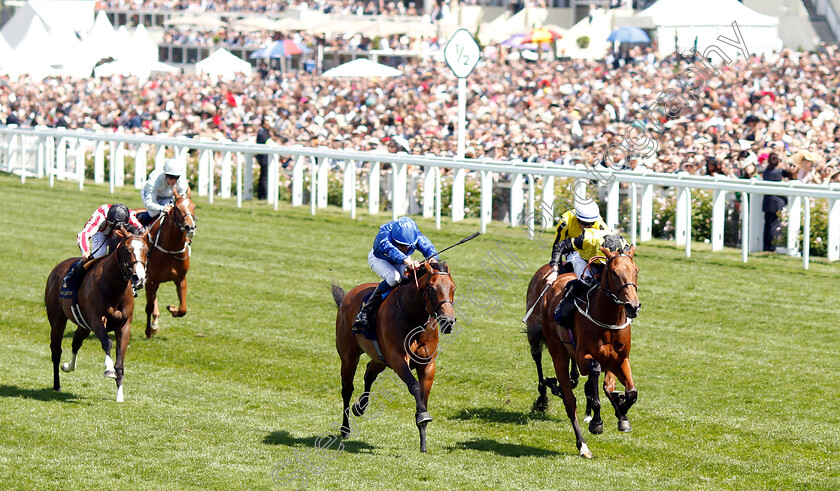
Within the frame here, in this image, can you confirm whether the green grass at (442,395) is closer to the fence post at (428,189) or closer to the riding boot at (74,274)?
the riding boot at (74,274)

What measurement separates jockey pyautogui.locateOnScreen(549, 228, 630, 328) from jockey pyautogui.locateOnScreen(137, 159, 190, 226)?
13.5ft

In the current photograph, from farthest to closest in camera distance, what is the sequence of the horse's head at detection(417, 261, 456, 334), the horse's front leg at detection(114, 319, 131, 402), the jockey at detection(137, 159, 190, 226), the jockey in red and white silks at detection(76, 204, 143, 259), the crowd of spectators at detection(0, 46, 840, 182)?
the crowd of spectators at detection(0, 46, 840, 182) → the jockey at detection(137, 159, 190, 226) → the jockey in red and white silks at detection(76, 204, 143, 259) → the horse's front leg at detection(114, 319, 131, 402) → the horse's head at detection(417, 261, 456, 334)

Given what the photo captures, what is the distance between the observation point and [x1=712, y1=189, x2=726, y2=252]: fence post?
14.1m

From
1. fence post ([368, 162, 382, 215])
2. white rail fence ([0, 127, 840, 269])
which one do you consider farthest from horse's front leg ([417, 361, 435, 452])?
fence post ([368, 162, 382, 215])

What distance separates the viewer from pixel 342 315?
7871 millimetres

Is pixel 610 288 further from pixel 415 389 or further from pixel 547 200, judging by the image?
pixel 547 200

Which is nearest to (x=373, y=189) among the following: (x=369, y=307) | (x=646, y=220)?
(x=646, y=220)

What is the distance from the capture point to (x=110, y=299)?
28.6 feet

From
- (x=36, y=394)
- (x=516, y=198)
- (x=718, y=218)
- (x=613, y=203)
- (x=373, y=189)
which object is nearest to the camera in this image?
(x=36, y=394)

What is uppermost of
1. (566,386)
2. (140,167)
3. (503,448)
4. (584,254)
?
(140,167)

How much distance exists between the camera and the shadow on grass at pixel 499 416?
823cm

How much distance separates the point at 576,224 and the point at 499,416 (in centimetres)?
140

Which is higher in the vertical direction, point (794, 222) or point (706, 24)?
point (706, 24)

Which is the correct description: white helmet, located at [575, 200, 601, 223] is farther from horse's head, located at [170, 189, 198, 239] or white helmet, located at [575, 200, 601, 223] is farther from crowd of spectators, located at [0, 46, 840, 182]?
crowd of spectators, located at [0, 46, 840, 182]
